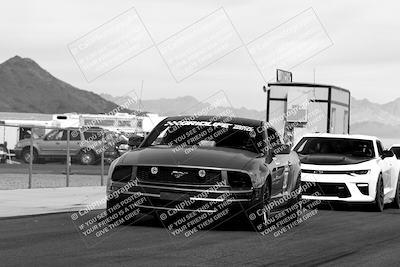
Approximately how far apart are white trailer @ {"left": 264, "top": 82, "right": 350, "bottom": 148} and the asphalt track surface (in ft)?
47.9

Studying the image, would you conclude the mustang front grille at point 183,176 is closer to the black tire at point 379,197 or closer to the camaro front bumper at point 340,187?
the camaro front bumper at point 340,187

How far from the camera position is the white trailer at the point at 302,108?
28.9 m

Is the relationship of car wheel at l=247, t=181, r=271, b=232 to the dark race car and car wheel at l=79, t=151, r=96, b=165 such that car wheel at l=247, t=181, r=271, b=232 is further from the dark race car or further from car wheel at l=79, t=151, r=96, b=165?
car wheel at l=79, t=151, r=96, b=165

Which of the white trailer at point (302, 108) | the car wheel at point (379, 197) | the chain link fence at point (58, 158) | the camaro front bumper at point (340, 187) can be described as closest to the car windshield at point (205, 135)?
the camaro front bumper at point (340, 187)

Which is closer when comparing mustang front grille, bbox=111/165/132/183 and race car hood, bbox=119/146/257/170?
race car hood, bbox=119/146/257/170

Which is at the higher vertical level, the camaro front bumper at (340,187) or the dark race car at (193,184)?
the dark race car at (193,184)

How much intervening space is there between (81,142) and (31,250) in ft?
83.5

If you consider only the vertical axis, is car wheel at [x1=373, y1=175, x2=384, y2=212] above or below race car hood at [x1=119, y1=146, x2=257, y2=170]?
below

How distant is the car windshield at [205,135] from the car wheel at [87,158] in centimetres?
2014

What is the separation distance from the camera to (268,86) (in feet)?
96.4

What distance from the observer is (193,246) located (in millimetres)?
10797

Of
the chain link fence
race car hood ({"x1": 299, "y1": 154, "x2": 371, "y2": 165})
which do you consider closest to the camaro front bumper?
race car hood ({"x1": 299, "y1": 154, "x2": 371, "y2": 165})

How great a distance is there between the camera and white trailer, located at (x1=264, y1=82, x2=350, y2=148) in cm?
2892

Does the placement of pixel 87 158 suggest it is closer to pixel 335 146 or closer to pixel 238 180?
pixel 335 146
